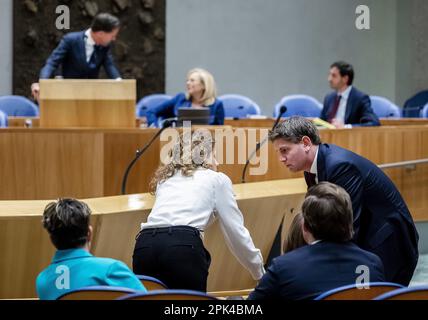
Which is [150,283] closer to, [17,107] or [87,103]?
[87,103]

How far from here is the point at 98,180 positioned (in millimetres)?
7004

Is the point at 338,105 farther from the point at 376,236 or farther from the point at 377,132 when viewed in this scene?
the point at 376,236

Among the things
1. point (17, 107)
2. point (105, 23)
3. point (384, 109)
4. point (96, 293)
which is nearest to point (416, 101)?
point (384, 109)

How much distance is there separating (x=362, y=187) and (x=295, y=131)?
14.3 inches

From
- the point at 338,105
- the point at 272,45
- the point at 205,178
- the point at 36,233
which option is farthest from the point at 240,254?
the point at 272,45

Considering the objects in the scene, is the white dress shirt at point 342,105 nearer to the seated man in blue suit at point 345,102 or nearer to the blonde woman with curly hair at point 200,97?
the seated man in blue suit at point 345,102

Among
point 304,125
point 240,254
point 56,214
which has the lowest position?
point 240,254

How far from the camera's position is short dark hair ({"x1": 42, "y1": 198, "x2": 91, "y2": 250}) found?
351 centimetres

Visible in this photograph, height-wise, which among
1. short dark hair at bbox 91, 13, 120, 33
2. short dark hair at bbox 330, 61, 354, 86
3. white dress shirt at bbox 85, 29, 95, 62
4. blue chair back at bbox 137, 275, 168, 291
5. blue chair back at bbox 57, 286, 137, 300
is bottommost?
blue chair back at bbox 137, 275, 168, 291

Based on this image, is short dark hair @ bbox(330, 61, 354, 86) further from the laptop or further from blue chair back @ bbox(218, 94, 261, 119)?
blue chair back @ bbox(218, 94, 261, 119)

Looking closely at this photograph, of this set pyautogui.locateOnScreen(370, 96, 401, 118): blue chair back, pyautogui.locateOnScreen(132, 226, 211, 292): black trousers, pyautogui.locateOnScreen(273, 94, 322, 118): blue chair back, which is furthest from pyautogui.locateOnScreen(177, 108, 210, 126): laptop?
pyautogui.locateOnScreen(370, 96, 401, 118): blue chair back

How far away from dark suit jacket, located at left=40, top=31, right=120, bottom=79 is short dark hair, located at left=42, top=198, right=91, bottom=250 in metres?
5.05

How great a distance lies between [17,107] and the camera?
31.7 ft

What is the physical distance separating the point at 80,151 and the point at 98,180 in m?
0.25
